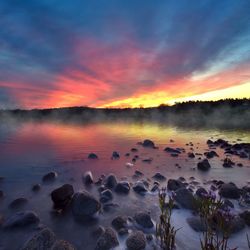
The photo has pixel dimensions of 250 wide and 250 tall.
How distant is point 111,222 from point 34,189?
4121 mm

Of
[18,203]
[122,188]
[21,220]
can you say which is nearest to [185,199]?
[122,188]

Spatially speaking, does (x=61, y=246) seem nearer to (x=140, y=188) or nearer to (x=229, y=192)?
(x=140, y=188)

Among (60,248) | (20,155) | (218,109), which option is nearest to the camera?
(60,248)

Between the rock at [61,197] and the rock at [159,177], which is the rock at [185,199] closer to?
the rock at [159,177]

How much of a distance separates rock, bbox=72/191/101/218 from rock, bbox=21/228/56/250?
1.65m

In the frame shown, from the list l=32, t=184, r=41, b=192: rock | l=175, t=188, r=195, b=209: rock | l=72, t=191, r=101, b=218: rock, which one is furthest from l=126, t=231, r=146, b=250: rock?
l=32, t=184, r=41, b=192: rock

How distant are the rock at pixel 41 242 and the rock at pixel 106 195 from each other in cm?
278

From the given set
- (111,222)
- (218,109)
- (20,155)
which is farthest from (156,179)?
(218,109)

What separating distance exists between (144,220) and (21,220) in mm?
3372

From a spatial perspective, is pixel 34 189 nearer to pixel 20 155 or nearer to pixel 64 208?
pixel 64 208

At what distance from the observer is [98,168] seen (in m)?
13.4

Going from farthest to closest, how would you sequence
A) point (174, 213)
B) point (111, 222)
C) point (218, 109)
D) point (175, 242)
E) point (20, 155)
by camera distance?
point (218, 109)
point (20, 155)
point (174, 213)
point (111, 222)
point (175, 242)

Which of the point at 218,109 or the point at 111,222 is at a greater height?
the point at 218,109

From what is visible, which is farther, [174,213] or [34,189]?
[34,189]
